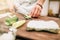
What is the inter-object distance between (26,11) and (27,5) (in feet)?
0.21

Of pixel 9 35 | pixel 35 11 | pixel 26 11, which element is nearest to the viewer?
pixel 9 35

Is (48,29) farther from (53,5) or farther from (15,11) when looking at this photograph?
(53,5)

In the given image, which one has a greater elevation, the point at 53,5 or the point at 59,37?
the point at 53,5

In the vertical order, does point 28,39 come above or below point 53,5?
below

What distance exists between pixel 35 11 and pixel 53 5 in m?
0.74

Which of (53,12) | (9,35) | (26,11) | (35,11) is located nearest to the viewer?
(9,35)

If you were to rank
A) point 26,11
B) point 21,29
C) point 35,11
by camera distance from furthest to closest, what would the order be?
point 26,11
point 35,11
point 21,29

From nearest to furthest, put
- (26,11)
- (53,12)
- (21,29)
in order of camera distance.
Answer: (21,29), (26,11), (53,12)

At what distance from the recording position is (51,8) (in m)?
1.52

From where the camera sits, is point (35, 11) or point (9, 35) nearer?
point (9, 35)

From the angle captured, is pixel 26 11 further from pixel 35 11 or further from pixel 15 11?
pixel 35 11

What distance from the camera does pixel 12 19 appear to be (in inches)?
25.8

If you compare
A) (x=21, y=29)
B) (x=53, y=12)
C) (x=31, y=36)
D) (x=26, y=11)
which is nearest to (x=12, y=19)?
(x=21, y=29)

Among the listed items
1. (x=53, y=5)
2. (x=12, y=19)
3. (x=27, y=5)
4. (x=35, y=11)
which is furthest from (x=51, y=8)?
(x=12, y=19)
